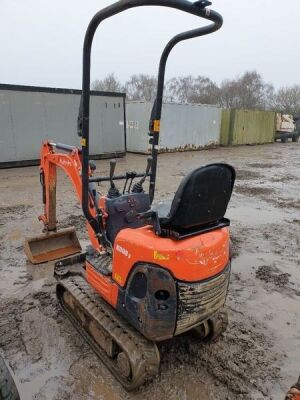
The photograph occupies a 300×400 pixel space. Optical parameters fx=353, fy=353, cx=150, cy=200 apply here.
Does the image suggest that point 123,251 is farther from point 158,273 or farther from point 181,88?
point 181,88

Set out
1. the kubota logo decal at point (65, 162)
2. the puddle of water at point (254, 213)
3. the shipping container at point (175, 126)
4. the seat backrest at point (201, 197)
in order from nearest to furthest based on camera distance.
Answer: the seat backrest at point (201, 197)
the kubota logo decal at point (65, 162)
the puddle of water at point (254, 213)
the shipping container at point (175, 126)

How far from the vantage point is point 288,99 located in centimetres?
4481

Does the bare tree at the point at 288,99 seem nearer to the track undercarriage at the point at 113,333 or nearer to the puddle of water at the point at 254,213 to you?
the puddle of water at the point at 254,213

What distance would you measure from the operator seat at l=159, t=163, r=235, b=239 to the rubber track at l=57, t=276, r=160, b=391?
813 mm

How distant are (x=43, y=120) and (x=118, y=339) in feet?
37.4

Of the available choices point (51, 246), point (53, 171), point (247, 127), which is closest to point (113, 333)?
point (53, 171)

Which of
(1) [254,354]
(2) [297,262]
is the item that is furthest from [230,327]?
(2) [297,262]

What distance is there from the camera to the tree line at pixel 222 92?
44.7m

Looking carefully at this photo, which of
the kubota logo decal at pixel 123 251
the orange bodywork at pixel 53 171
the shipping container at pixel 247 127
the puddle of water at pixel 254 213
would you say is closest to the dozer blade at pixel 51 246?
the orange bodywork at pixel 53 171

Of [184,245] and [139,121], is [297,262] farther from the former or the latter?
[139,121]

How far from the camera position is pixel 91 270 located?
305 centimetres

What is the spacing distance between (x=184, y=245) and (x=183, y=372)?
1106 mm

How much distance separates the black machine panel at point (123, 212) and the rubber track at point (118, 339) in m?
0.55

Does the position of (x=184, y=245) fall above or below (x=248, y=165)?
above
